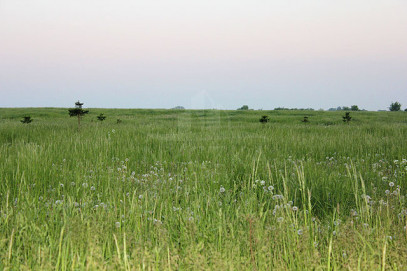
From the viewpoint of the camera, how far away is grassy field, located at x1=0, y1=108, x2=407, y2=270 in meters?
2.42

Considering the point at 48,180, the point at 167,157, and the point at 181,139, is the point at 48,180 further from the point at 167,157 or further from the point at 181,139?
the point at 181,139

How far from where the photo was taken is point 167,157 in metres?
7.07

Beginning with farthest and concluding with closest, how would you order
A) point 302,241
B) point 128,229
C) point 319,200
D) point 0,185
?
1. point 0,185
2. point 319,200
3. point 128,229
4. point 302,241

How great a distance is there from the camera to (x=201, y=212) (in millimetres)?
3424

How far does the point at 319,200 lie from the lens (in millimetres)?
4469

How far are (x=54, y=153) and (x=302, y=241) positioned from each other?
6311mm

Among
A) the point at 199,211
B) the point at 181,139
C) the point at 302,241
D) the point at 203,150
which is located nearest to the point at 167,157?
the point at 203,150

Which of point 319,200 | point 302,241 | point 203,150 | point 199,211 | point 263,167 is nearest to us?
point 302,241

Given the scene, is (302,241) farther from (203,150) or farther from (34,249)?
Answer: (203,150)

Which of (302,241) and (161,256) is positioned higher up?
(302,241)

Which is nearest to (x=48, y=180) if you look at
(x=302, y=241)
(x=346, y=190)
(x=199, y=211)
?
(x=199, y=211)

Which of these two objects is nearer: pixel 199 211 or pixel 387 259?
pixel 387 259

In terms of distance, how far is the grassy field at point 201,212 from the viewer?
7.95 feet

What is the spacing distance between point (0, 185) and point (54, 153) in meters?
2.21
